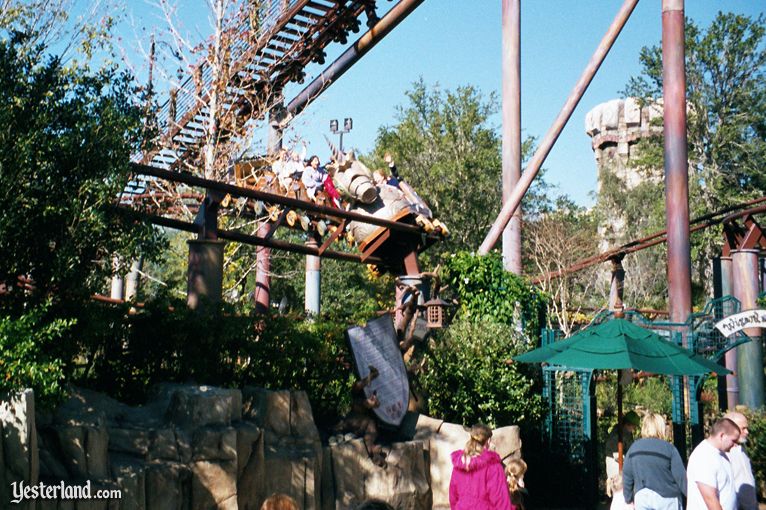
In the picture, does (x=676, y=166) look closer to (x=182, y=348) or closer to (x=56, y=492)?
(x=182, y=348)

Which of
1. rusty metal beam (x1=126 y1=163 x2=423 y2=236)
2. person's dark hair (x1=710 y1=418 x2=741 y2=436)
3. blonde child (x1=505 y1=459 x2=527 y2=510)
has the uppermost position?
rusty metal beam (x1=126 y1=163 x2=423 y2=236)

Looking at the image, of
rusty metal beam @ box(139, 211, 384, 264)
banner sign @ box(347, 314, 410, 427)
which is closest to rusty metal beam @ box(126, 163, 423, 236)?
rusty metal beam @ box(139, 211, 384, 264)

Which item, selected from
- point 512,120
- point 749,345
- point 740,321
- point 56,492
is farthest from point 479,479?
point 512,120

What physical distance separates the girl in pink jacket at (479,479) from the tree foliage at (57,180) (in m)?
3.21

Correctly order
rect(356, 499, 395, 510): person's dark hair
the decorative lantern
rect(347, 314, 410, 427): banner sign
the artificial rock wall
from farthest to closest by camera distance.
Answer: the decorative lantern, rect(347, 314, 410, 427): banner sign, the artificial rock wall, rect(356, 499, 395, 510): person's dark hair

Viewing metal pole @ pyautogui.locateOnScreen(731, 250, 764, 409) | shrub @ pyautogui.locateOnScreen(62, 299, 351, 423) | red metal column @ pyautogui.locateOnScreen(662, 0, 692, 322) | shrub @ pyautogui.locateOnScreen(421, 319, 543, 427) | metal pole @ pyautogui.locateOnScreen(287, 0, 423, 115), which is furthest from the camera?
metal pole @ pyautogui.locateOnScreen(287, 0, 423, 115)

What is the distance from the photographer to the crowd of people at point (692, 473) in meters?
5.14

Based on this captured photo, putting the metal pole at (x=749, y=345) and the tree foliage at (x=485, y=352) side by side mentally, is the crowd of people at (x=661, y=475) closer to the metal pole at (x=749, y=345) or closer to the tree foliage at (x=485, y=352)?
the tree foliage at (x=485, y=352)

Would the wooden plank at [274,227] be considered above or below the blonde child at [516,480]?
above

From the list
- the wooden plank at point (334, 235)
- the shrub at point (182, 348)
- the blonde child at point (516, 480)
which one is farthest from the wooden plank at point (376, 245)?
the blonde child at point (516, 480)

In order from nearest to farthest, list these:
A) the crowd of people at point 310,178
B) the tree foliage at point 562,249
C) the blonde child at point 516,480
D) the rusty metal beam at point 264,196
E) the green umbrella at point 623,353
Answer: the blonde child at point 516,480, the green umbrella at point 623,353, the rusty metal beam at point 264,196, the crowd of people at point 310,178, the tree foliage at point 562,249

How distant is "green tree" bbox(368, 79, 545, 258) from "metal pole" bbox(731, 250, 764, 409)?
1350cm

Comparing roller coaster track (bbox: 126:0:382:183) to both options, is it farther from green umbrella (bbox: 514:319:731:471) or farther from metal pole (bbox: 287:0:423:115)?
green umbrella (bbox: 514:319:731:471)

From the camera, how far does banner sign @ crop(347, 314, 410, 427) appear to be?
814 centimetres
